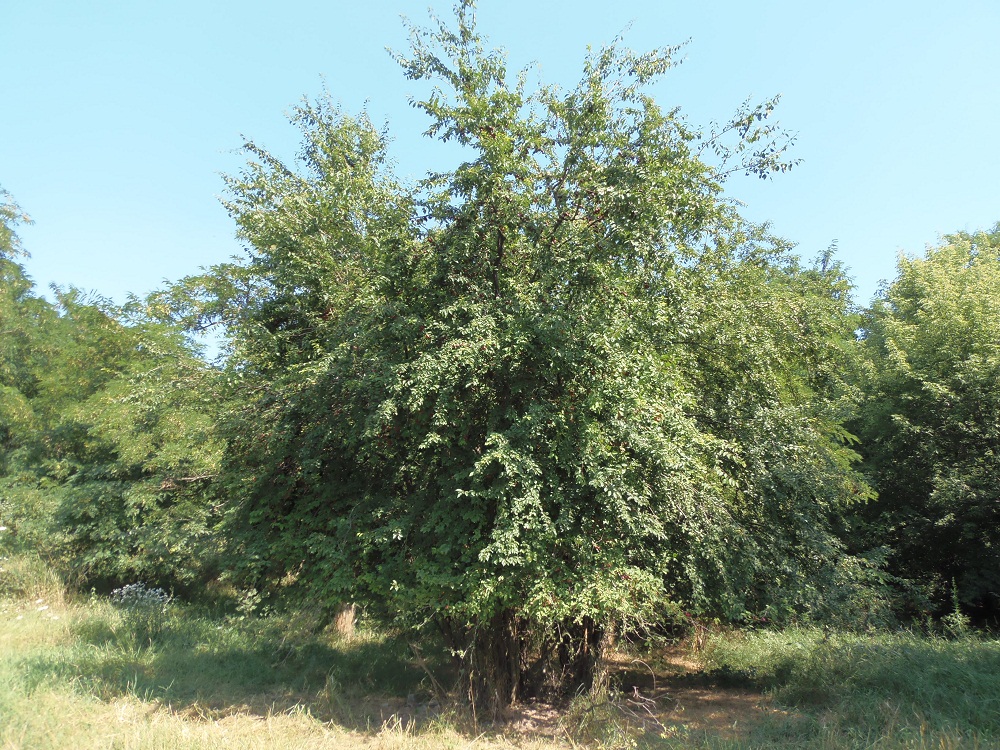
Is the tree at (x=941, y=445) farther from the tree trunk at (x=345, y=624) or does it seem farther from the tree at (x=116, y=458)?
the tree at (x=116, y=458)

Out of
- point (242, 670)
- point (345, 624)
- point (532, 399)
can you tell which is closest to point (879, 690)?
point (532, 399)

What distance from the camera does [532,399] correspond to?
24.1ft

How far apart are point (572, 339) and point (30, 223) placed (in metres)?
31.7

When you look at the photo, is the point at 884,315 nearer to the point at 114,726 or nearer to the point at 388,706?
the point at 388,706

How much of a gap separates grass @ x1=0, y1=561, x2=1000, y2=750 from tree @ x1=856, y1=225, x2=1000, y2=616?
5.51 meters

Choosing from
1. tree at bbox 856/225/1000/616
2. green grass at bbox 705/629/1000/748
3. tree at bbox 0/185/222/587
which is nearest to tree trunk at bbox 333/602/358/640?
tree at bbox 0/185/222/587

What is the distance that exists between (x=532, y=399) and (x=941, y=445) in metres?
13.8

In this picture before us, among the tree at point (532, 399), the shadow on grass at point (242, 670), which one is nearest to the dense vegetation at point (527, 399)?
the tree at point (532, 399)

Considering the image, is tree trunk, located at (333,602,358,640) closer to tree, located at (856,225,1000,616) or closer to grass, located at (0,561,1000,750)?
grass, located at (0,561,1000,750)

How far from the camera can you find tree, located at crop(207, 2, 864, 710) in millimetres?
6828

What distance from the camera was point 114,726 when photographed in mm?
6988

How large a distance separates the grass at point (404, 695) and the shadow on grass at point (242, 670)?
0.14 ft

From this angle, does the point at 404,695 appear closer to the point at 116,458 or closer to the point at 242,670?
the point at 242,670

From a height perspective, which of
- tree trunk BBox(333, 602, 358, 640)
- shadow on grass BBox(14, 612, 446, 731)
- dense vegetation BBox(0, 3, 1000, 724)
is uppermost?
dense vegetation BBox(0, 3, 1000, 724)
